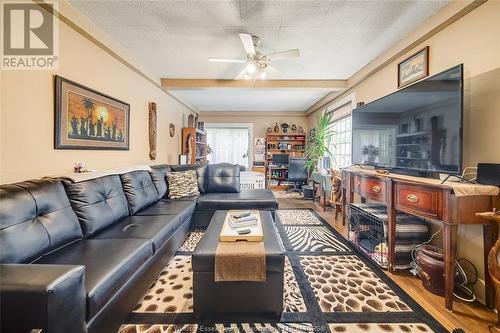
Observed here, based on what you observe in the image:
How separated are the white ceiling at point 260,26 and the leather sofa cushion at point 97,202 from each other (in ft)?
5.38

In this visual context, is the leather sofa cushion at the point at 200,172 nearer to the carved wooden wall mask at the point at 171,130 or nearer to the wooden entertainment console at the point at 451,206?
the carved wooden wall mask at the point at 171,130

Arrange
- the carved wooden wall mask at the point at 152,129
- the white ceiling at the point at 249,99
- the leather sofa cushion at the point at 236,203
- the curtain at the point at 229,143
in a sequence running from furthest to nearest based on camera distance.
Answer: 1. the curtain at the point at 229,143
2. the white ceiling at the point at 249,99
3. the carved wooden wall mask at the point at 152,129
4. the leather sofa cushion at the point at 236,203

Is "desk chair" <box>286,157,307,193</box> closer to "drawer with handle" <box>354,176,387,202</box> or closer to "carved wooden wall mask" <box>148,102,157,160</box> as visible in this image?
"drawer with handle" <box>354,176,387,202</box>

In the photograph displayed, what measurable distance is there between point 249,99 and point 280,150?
7.08 feet

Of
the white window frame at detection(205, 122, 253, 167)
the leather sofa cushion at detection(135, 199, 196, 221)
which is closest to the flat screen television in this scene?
the leather sofa cushion at detection(135, 199, 196, 221)

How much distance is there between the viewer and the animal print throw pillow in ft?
10.1

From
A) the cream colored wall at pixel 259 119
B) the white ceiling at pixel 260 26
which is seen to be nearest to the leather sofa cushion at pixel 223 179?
the white ceiling at pixel 260 26

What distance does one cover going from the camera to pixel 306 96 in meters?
4.85

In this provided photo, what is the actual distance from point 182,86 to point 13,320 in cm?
371

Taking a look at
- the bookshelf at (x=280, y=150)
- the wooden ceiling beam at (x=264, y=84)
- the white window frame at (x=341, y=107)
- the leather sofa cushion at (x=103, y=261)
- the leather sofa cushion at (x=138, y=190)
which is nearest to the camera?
the leather sofa cushion at (x=103, y=261)

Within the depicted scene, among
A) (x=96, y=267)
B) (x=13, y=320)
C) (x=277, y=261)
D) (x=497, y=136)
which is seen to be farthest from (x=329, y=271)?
(x=13, y=320)

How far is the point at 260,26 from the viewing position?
221cm

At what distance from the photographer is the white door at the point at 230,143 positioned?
725cm

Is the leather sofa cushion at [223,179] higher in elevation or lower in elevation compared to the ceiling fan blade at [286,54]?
lower
